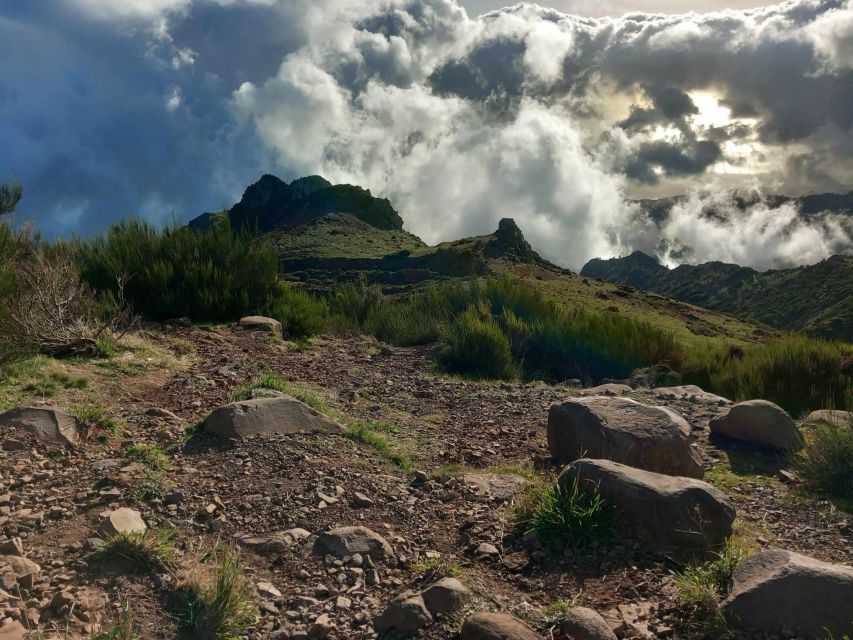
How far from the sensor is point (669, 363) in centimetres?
1305

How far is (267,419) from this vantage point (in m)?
6.17

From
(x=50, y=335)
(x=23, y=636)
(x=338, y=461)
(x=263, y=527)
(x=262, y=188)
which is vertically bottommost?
(x=23, y=636)

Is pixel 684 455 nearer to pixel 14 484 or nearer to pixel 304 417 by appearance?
Result: pixel 304 417

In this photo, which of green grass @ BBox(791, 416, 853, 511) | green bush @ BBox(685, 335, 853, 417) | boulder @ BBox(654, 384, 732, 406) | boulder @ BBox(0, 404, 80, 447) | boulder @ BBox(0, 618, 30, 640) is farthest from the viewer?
green bush @ BBox(685, 335, 853, 417)

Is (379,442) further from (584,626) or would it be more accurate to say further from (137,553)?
(584,626)

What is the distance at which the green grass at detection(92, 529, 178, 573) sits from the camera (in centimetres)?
401

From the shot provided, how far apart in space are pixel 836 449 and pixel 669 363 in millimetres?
7152

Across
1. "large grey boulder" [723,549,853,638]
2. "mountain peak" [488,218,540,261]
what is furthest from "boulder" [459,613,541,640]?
"mountain peak" [488,218,540,261]

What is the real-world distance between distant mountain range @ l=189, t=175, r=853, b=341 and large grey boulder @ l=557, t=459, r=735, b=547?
88.4 feet

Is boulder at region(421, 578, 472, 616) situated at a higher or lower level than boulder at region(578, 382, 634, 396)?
lower

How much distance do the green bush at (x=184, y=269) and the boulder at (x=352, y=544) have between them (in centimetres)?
834

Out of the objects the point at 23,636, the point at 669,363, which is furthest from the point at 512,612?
the point at 669,363

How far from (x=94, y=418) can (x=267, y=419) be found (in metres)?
1.39

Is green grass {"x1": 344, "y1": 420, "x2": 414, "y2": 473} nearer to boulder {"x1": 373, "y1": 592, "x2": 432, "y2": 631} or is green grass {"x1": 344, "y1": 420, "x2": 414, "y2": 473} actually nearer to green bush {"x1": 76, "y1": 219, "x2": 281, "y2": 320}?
boulder {"x1": 373, "y1": 592, "x2": 432, "y2": 631}
